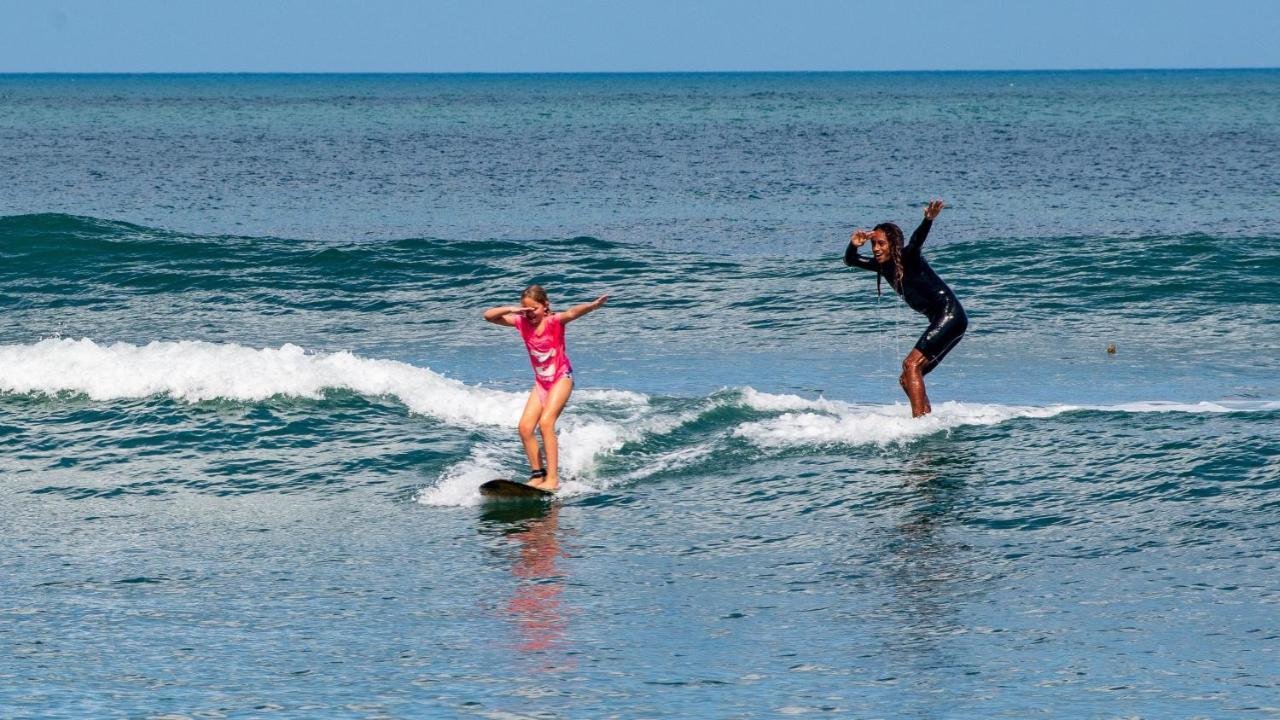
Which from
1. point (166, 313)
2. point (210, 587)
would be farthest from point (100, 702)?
point (166, 313)

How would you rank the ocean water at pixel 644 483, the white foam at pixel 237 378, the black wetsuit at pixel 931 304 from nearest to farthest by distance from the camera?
the ocean water at pixel 644 483 → the black wetsuit at pixel 931 304 → the white foam at pixel 237 378

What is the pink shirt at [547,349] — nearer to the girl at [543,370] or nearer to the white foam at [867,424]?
the girl at [543,370]

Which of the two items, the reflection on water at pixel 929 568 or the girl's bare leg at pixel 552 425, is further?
the girl's bare leg at pixel 552 425

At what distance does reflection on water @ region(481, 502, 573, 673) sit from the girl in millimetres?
527

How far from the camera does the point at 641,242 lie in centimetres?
2886

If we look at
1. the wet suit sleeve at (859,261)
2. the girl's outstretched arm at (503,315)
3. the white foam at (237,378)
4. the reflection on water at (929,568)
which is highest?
the wet suit sleeve at (859,261)

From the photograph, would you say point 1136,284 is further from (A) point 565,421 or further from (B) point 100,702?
(B) point 100,702

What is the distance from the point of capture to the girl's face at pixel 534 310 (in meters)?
11.0

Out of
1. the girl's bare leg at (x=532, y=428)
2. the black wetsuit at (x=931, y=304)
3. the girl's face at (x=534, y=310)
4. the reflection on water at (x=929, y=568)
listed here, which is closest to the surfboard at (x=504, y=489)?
the girl's bare leg at (x=532, y=428)

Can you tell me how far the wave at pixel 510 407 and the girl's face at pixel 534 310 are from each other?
4.08 ft

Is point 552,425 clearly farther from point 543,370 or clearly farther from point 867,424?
point 867,424

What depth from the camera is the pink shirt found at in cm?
1121

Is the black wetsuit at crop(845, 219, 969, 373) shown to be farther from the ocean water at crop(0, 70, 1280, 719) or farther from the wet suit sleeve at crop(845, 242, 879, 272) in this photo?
the ocean water at crop(0, 70, 1280, 719)

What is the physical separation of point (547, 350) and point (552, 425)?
563 mm
